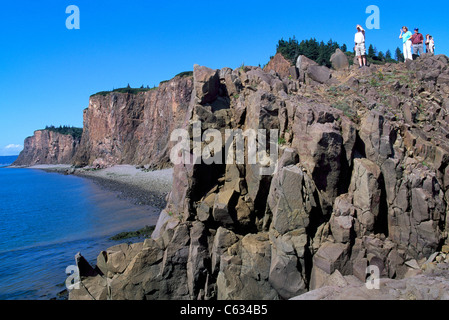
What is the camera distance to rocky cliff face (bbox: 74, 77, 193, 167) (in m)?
70.0

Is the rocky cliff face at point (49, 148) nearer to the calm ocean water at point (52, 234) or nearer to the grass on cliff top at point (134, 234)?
the calm ocean water at point (52, 234)

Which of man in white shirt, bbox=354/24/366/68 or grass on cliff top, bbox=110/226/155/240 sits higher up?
man in white shirt, bbox=354/24/366/68

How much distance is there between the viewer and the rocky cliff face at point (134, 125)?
7000 cm

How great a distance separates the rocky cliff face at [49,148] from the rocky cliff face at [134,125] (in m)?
22.5

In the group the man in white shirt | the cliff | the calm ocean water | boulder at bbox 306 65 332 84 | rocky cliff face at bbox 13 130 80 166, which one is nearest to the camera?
the calm ocean water

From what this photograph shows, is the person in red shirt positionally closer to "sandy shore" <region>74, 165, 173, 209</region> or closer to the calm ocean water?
the calm ocean water

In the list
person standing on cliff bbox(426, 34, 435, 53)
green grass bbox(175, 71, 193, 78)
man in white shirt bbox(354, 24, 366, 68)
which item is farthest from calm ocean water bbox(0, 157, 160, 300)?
green grass bbox(175, 71, 193, 78)

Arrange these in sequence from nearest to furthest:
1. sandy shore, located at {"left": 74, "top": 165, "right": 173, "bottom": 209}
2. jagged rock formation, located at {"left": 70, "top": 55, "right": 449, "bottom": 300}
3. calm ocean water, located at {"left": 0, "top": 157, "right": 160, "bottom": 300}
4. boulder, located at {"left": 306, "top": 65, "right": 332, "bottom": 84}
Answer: jagged rock formation, located at {"left": 70, "top": 55, "right": 449, "bottom": 300} → calm ocean water, located at {"left": 0, "top": 157, "right": 160, "bottom": 300} → boulder, located at {"left": 306, "top": 65, "right": 332, "bottom": 84} → sandy shore, located at {"left": 74, "top": 165, "right": 173, "bottom": 209}

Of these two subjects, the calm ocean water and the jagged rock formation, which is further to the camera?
the calm ocean water

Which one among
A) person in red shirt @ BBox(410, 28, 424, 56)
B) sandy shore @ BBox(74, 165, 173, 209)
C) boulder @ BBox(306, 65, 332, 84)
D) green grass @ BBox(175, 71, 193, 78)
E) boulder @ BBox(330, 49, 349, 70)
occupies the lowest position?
sandy shore @ BBox(74, 165, 173, 209)

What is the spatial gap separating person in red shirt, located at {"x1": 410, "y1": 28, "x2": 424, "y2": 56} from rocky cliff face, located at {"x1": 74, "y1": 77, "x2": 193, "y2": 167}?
1896 inches

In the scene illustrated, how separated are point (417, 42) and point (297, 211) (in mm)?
18732
